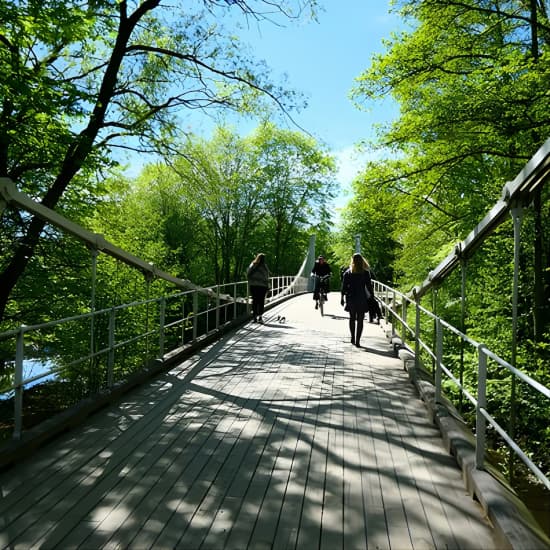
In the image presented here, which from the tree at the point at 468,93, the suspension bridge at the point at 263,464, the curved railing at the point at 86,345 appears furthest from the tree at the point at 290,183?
the suspension bridge at the point at 263,464

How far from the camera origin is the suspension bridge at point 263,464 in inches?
128

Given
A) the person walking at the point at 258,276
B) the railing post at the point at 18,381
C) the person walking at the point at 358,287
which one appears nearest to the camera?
the railing post at the point at 18,381

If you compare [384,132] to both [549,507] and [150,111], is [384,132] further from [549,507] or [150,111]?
[549,507]

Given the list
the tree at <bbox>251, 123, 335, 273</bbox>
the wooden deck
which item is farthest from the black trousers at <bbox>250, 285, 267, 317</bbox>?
the tree at <bbox>251, 123, 335, 273</bbox>

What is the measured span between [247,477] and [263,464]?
0.31 m

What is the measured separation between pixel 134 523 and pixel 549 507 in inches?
251

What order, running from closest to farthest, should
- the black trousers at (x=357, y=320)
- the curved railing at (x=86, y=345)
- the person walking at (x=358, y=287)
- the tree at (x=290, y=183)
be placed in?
1. the curved railing at (x=86, y=345)
2. the person walking at (x=358, y=287)
3. the black trousers at (x=357, y=320)
4. the tree at (x=290, y=183)

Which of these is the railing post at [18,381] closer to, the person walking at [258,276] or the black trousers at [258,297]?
the person walking at [258,276]

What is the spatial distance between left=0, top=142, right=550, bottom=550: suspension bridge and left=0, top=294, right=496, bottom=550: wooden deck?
1cm

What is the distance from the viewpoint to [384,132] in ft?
53.8

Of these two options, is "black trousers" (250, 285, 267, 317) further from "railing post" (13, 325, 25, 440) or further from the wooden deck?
"railing post" (13, 325, 25, 440)

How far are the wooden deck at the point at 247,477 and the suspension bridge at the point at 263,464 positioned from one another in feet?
0.04

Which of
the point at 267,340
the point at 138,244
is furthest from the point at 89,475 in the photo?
the point at 138,244

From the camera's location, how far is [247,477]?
4137 mm
